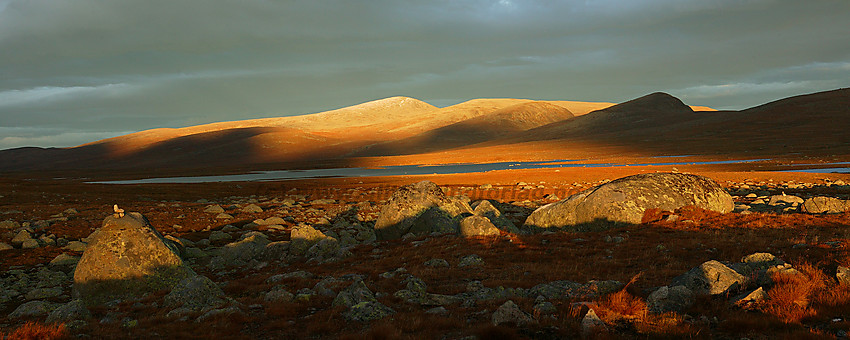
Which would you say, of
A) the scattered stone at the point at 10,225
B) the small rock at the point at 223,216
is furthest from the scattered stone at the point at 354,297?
the scattered stone at the point at 10,225

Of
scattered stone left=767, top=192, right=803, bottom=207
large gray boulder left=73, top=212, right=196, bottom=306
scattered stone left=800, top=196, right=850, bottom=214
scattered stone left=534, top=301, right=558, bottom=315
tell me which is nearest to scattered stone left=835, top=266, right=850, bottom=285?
scattered stone left=534, top=301, right=558, bottom=315

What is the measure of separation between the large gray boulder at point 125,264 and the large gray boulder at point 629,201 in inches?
652

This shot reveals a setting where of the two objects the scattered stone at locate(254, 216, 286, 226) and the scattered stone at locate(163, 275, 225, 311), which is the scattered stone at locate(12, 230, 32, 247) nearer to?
the scattered stone at locate(254, 216, 286, 226)

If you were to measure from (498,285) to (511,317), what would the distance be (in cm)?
387

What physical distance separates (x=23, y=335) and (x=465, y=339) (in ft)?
27.0

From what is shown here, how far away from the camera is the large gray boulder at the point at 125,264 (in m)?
15.1

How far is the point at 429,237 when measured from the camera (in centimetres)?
2202

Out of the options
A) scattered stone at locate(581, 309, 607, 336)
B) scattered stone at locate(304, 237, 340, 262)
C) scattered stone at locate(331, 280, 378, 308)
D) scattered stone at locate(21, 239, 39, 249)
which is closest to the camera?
scattered stone at locate(581, 309, 607, 336)

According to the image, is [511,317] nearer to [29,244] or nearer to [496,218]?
[496,218]

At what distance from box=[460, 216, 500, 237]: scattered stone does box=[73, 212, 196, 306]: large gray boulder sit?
11.6 metres

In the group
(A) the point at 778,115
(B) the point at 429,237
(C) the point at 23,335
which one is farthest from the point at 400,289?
(A) the point at 778,115

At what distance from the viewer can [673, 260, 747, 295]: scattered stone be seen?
369 inches

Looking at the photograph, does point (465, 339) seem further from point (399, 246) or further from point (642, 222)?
point (642, 222)

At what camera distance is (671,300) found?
880 cm
